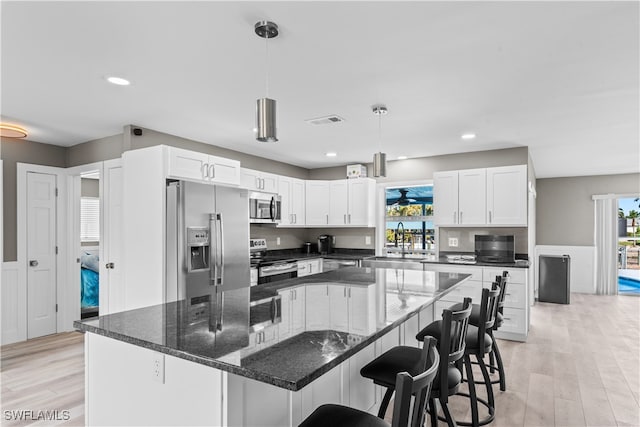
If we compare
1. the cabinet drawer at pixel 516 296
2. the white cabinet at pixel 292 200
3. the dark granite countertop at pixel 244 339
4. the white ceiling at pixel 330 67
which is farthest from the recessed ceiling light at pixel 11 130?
the cabinet drawer at pixel 516 296

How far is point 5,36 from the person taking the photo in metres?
2.18

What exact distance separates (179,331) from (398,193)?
16.8 ft

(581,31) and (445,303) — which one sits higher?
(581,31)

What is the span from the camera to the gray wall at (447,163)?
5144 millimetres

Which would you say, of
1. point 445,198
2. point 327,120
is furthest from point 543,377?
point 327,120

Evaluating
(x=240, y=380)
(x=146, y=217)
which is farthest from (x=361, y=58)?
(x=146, y=217)

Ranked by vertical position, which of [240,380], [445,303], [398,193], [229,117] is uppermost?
[229,117]

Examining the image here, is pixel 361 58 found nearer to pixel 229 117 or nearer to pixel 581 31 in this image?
pixel 581 31

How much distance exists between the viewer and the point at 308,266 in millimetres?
5621

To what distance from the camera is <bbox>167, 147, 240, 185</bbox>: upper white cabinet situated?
146 inches

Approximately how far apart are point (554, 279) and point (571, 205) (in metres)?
2.06

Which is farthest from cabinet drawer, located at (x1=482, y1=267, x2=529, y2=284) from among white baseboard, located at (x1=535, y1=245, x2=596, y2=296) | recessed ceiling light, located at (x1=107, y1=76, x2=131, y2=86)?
recessed ceiling light, located at (x1=107, y1=76, x2=131, y2=86)

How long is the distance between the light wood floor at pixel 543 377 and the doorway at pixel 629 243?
12.1 feet

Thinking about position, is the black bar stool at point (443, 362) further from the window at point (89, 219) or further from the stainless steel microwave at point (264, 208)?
the window at point (89, 219)
